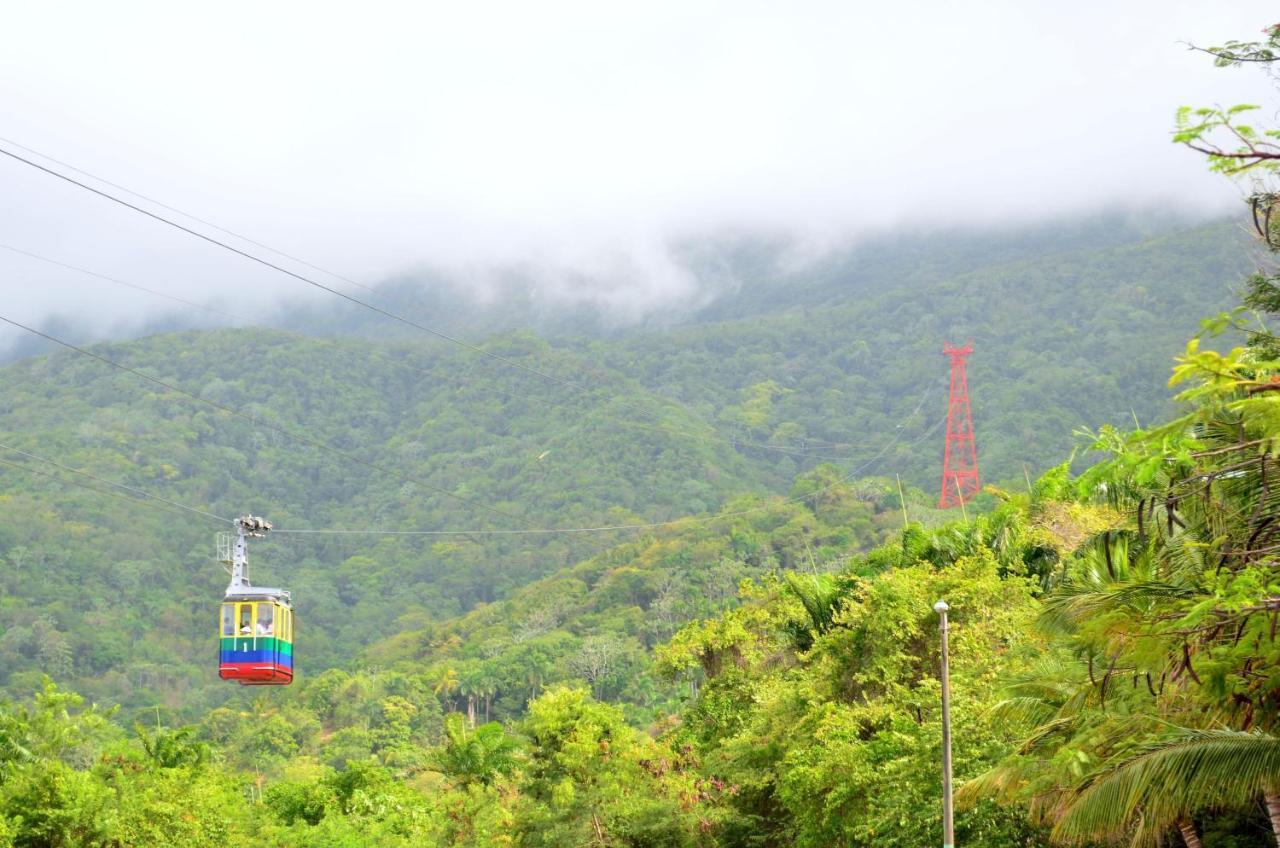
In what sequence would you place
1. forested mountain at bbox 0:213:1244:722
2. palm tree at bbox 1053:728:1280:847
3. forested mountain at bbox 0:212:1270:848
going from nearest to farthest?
palm tree at bbox 1053:728:1280:847
forested mountain at bbox 0:212:1270:848
forested mountain at bbox 0:213:1244:722

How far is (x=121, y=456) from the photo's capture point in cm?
16738

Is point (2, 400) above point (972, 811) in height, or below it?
above

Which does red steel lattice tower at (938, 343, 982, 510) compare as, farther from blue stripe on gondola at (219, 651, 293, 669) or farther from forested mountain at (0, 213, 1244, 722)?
blue stripe on gondola at (219, 651, 293, 669)

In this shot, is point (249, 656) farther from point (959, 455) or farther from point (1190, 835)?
point (959, 455)

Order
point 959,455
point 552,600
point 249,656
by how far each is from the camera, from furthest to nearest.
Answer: point 959,455 < point 552,600 < point 249,656

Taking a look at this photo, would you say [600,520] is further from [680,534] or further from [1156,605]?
[1156,605]

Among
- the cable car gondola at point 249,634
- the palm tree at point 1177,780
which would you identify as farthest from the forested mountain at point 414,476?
the palm tree at point 1177,780

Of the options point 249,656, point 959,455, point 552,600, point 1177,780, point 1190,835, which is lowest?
point 1190,835

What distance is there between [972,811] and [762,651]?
19894 mm

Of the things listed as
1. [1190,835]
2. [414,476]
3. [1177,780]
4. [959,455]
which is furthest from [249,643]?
[414,476]

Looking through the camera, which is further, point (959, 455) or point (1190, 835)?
point (959, 455)

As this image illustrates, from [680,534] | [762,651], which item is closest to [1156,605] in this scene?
[762,651]

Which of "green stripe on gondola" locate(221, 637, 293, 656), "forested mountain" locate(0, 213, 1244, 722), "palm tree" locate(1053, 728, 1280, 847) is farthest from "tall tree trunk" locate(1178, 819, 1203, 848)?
"forested mountain" locate(0, 213, 1244, 722)

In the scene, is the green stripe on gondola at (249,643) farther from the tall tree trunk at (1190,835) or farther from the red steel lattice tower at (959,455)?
the red steel lattice tower at (959,455)
